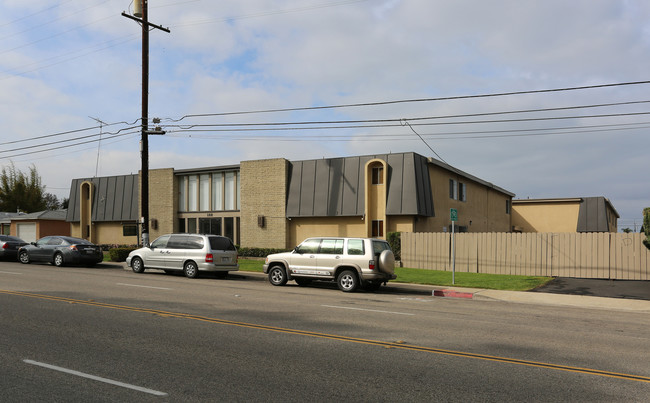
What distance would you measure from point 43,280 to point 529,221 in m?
43.3

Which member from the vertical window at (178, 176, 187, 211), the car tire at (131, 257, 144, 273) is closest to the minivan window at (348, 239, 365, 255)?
the car tire at (131, 257, 144, 273)

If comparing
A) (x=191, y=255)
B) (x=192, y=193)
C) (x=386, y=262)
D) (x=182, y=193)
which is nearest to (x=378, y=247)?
(x=386, y=262)

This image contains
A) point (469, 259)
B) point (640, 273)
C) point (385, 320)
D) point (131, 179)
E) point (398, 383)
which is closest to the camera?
point (398, 383)

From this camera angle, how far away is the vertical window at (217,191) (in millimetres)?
33219

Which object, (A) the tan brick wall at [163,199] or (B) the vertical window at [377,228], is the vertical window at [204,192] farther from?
(B) the vertical window at [377,228]

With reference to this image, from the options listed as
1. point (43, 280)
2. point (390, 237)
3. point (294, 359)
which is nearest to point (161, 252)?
point (43, 280)

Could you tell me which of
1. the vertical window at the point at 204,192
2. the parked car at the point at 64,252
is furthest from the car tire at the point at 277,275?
the vertical window at the point at 204,192

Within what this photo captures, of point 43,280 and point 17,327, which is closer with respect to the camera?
point 17,327

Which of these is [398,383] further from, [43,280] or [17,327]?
[43,280]

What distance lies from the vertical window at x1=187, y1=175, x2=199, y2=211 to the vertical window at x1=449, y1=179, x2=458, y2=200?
16692mm

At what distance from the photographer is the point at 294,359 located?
705cm

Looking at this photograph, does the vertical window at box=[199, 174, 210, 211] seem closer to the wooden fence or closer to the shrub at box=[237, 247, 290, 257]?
the shrub at box=[237, 247, 290, 257]

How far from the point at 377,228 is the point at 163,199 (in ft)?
51.9

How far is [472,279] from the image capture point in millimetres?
20750
